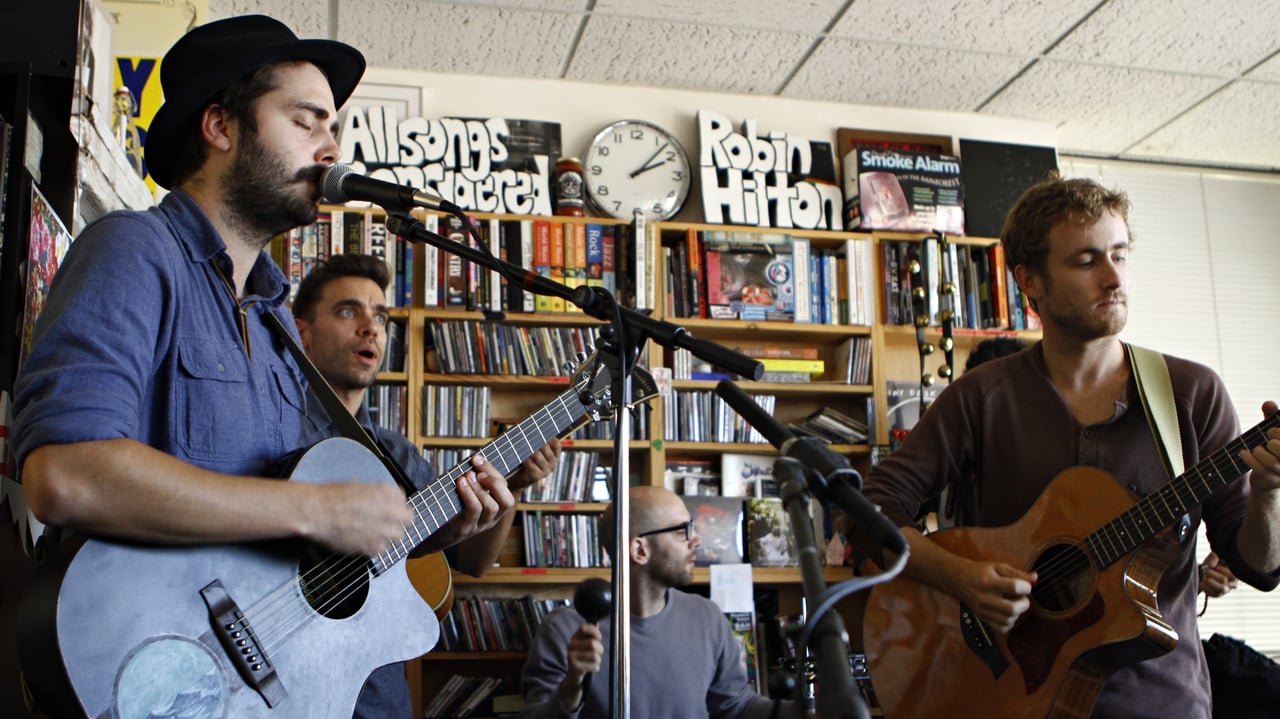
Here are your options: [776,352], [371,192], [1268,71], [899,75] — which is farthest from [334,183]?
[1268,71]

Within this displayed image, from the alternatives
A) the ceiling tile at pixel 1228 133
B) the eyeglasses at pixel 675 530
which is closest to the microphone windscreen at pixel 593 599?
the eyeglasses at pixel 675 530

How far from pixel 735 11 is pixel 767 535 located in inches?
85.2

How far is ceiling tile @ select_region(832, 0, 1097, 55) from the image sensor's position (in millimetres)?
4102

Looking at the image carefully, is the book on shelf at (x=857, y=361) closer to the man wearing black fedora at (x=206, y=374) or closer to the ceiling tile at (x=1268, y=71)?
the ceiling tile at (x=1268, y=71)

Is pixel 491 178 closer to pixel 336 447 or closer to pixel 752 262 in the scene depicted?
pixel 752 262

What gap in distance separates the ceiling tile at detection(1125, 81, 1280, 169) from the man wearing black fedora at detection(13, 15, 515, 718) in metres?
4.71

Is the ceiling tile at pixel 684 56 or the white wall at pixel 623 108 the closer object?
the ceiling tile at pixel 684 56

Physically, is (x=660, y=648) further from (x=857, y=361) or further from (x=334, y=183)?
(x=857, y=361)

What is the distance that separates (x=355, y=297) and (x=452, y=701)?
184cm

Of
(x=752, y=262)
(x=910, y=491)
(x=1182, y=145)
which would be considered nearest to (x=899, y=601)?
(x=910, y=491)

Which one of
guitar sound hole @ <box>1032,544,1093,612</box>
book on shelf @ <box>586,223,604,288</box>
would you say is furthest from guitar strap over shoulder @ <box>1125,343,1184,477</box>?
book on shelf @ <box>586,223,604,288</box>

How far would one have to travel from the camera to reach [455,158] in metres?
4.45

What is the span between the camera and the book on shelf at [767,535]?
4.27 meters

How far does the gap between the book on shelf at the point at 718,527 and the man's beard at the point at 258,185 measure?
9.47 feet
